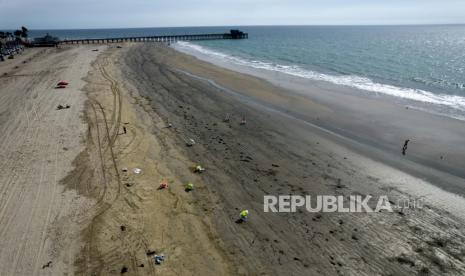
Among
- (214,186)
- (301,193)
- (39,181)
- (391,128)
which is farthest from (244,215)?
(391,128)

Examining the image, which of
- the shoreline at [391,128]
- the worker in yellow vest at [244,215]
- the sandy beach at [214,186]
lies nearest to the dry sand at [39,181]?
the sandy beach at [214,186]

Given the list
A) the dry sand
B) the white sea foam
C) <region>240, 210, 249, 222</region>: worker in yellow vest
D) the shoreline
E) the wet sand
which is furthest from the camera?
the white sea foam

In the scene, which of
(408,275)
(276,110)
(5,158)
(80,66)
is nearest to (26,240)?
(5,158)

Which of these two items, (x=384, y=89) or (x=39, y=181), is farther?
(x=384, y=89)

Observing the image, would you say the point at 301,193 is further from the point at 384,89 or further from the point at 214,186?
the point at 384,89

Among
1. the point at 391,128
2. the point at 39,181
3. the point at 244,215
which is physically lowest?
the point at 244,215

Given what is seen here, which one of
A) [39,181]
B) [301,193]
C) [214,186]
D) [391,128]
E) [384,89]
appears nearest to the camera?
[301,193]

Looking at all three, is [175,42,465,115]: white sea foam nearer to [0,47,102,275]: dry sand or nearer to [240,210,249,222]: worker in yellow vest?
[240,210,249,222]: worker in yellow vest

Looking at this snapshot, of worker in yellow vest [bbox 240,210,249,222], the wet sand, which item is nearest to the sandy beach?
the wet sand
